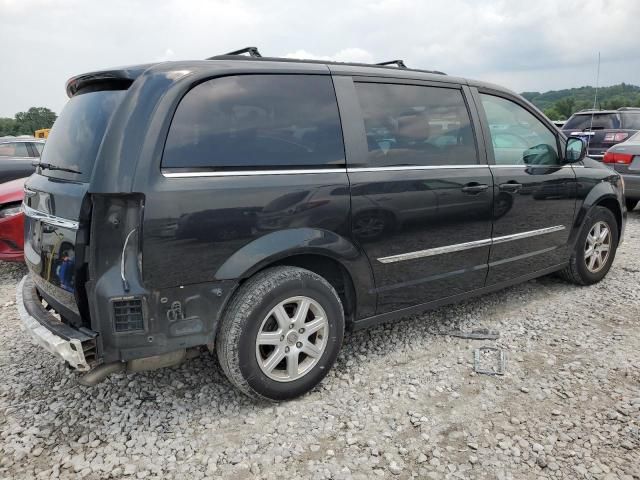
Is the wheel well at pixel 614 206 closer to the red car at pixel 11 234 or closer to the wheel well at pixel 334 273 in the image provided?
the wheel well at pixel 334 273

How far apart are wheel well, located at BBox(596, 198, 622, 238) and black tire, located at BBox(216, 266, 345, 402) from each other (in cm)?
317

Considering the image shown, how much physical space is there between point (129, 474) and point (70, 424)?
1.94 feet

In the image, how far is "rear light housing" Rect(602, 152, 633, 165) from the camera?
25.3 feet

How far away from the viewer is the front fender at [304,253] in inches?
96.7

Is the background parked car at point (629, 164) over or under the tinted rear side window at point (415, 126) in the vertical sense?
under

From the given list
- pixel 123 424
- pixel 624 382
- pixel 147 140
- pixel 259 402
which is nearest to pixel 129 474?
pixel 123 424

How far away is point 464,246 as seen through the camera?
3.42 meters

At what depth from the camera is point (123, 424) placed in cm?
262

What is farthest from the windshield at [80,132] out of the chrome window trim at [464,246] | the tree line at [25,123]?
the tree line at [25,123]

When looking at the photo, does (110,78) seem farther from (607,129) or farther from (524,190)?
(607,129)

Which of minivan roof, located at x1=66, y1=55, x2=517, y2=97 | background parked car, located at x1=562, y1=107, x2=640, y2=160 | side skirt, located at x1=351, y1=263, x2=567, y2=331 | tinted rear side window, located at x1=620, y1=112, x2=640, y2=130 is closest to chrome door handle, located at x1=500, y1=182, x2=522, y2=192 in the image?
side skirt, located at x1=351, y1=263, x2=567, y2=331

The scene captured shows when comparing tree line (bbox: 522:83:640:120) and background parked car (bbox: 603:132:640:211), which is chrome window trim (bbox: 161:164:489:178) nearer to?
tree line (bbox: 522:83:640:120)

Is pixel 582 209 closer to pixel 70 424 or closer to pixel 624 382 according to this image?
pixel 624 382

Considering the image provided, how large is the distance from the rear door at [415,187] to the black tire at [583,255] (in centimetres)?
137
